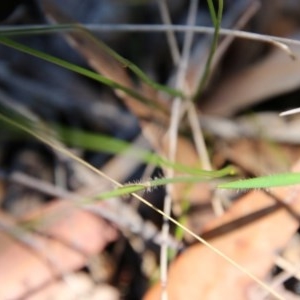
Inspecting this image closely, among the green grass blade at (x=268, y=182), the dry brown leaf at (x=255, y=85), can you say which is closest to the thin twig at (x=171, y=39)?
the dry brown leaf at (x=255, y=85)

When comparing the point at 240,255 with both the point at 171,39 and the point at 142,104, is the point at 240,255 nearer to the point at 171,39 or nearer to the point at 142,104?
the point at 142,104

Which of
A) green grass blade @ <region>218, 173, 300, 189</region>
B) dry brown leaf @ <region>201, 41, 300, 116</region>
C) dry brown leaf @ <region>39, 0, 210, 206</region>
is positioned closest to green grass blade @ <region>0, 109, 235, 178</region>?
dry brown leaf @ <region>39, 0, 210, 206</region>

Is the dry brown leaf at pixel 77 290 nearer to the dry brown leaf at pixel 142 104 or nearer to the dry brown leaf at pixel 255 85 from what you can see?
the dry brown leaf at pixel 142 104

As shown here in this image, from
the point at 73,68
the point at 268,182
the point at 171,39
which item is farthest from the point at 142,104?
the point at 268,182

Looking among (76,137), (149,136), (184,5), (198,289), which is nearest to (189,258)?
(198,289)

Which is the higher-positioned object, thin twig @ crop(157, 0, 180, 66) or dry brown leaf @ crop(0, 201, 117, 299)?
thin twig @ crop(157, 0, 180, 66)

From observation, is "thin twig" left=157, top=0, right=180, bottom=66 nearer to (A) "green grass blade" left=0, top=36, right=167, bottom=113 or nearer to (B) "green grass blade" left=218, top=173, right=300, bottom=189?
(A) "green grass blade" left=0, top=36, right=167, bottom=113
